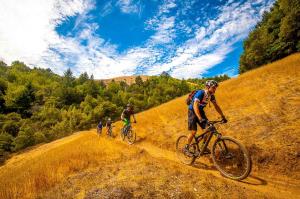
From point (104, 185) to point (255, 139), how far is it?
6.95 m

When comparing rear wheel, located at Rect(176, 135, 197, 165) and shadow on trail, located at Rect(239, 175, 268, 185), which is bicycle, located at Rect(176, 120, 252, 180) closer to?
rear wheel, located at Rect(176, 135, 197, 165)

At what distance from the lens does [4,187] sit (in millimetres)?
8250

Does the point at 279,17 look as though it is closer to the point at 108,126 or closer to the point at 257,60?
the point at 257,60

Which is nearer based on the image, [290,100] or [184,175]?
[184,175]

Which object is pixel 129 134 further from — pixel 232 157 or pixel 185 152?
pixel 232 157

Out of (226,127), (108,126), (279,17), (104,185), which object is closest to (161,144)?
(226,127)

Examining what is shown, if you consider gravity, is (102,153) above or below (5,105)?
below

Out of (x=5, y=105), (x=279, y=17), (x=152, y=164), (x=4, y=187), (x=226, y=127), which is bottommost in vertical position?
(x=4, y=187)

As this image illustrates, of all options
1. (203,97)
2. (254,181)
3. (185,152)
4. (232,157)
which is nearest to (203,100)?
(203,97)

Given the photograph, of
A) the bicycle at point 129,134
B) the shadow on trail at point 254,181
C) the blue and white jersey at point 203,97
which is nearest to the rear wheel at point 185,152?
the blue and white jersey at point 203,97

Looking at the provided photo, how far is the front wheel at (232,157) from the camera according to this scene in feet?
21.0

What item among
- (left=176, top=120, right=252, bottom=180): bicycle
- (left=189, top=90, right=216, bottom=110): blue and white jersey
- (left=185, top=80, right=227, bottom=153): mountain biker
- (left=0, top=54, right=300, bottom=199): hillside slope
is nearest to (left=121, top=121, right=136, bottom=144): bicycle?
(left=0, top=54, right=300, bottom=199): hillside slope

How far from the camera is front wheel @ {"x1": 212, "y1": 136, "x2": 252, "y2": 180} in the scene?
6.39 metres

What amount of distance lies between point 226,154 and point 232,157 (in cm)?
23
